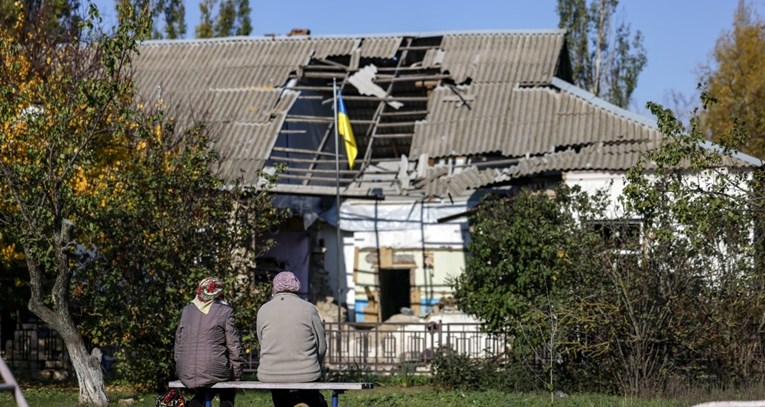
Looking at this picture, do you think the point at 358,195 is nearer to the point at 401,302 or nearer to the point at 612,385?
the point at 401,302

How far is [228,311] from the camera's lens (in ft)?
35.0

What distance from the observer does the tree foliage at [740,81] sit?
35.9m

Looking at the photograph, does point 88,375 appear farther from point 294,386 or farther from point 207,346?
point 294,386

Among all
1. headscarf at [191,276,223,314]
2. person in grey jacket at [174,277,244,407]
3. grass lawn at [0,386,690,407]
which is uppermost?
headscarf at [191,276,223,314]

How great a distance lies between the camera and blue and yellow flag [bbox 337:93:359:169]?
2720 centimetres

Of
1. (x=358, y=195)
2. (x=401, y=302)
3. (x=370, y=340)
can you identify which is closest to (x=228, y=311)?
(x=370, y=340)

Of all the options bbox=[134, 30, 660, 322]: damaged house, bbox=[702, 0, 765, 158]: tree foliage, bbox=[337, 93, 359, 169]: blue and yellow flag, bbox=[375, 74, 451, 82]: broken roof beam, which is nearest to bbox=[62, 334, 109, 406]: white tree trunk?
bbox=[134, 30, 660, 322]: damaged house

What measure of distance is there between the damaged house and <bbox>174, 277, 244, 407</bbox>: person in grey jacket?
1421 centimetres

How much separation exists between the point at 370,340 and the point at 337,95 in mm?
7897

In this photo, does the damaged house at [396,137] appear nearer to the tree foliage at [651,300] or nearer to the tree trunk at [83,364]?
the tree foliage at [651,300]

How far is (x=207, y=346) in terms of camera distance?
10531 mm

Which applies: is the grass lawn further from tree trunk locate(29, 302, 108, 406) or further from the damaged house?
the damaged house

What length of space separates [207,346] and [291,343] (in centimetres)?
102

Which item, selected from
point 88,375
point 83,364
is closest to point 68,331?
point 83,364
